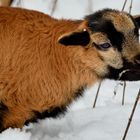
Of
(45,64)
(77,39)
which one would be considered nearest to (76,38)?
(77,39)

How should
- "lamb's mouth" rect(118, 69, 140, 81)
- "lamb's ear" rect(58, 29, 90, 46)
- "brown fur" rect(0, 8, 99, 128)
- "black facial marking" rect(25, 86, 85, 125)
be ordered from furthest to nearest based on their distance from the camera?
"black facial marking" rect(25, 86, 85, 125) < "brown fur" rect(0, 8, 99, 128) < "lamb's mouth" rect(118, 69, 140, 81) < "lamb's ear" rect(58, 29, 90, 46)

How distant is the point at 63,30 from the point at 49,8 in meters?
4.03

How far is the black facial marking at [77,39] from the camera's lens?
4812 millimetres

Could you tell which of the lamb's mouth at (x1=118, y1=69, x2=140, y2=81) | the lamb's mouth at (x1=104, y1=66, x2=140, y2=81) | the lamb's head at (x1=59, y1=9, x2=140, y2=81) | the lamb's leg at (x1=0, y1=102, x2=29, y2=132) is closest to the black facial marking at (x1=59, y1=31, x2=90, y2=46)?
the lamb's head at (x1=59, y1=9, x2=140, y2=81)

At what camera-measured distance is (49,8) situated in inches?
361

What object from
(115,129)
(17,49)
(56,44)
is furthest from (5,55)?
(115,129)

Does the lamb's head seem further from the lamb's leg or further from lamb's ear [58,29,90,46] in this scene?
the lamb's leg

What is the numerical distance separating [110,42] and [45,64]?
28.7 inches

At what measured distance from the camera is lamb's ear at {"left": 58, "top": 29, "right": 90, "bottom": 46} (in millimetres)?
4801

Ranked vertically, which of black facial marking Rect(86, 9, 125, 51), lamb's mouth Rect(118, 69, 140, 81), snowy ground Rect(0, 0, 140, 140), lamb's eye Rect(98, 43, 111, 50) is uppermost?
black facial marking Rect(86, 9, 125, 51)

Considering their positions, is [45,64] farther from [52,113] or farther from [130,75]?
[130,75]

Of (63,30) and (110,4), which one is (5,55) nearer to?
(63,30)

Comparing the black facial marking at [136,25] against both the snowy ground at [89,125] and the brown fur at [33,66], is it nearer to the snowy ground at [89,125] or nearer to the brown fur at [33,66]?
the brown fur at [33,66]

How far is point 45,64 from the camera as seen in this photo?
5188mm
